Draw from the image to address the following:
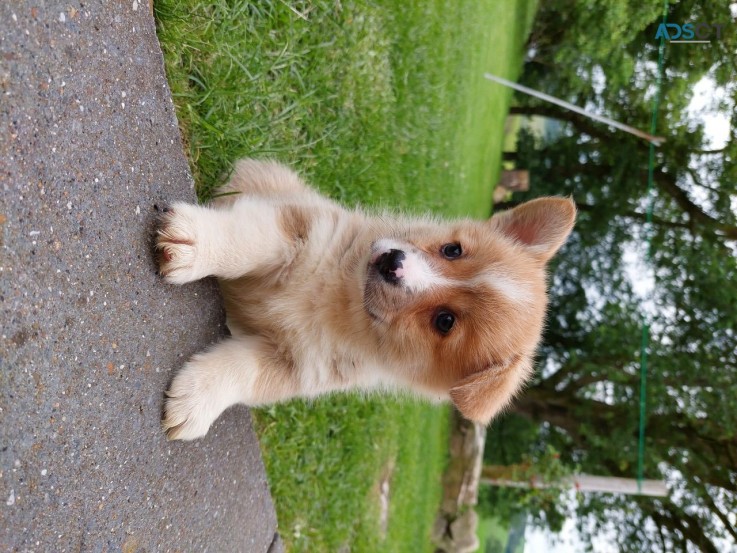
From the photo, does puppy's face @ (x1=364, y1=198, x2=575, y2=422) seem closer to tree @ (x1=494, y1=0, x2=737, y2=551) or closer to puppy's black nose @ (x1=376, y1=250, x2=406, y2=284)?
puppy's black nose @ (x1=376, y1=250, x2=406, y2=284)

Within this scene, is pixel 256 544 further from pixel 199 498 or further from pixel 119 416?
pixel 119 416

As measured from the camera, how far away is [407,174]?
7188 mm

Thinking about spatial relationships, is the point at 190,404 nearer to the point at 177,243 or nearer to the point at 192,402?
the point at 192,402

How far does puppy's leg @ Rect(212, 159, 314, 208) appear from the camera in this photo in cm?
329

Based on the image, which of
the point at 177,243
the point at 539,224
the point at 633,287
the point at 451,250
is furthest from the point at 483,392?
the point at 633,287

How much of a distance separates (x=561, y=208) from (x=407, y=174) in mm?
4105

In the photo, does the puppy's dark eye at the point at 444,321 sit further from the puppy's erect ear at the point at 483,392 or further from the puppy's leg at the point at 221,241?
the puppy's leg at the point at 221,241

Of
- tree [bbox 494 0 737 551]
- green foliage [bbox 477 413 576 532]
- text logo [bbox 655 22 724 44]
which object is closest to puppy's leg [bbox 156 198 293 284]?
tree [bbox 494 0 737 551]

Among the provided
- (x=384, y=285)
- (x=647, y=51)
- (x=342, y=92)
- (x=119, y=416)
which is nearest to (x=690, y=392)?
(x=647, y=51)

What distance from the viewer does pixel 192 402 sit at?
2.49 meters

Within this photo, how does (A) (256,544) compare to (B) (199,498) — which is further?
(A) (256,544)

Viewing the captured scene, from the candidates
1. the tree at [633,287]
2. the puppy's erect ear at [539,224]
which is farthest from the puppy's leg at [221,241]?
the tree at [633,287]

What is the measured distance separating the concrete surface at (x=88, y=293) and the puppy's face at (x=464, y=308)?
3.18ft

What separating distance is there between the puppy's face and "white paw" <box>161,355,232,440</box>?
2.86ft
